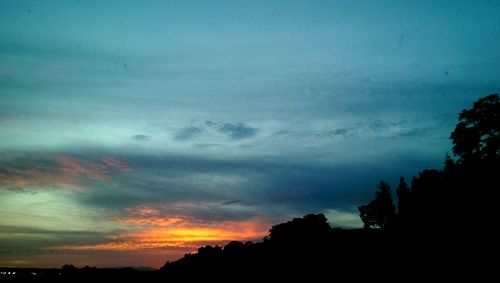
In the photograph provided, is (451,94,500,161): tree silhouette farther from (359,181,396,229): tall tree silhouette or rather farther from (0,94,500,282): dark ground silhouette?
(359,181,396,229): tall tree silhouette

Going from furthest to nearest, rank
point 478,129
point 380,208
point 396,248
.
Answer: point 380,208 → point 478,129 → point 396,248

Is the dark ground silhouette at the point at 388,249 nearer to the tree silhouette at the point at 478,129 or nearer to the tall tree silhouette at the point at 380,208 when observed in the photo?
the tree silhouette at the point at 478,129

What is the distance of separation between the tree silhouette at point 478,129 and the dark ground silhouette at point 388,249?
0.12 metres

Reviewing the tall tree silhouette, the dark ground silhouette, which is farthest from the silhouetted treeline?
the tall tree silhouette

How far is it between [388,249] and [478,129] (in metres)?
26.0

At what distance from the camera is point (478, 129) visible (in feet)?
135

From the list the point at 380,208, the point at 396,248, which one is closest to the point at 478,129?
the point at 396,248

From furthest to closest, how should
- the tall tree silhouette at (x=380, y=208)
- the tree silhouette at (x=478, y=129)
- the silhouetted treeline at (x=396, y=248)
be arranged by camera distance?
the tall tree silhouette at (x=380, y=208) → the tree silhouette at (x=478, y=129) → the silhouetted treeline at (x=396, y=248)

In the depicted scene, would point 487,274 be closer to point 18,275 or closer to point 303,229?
point 303,229

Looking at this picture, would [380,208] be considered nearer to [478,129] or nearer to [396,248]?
[478,129]

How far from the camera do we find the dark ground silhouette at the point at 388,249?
66.3 ft

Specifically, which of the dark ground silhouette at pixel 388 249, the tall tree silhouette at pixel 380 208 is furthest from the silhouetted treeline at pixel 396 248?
the tall tree silhouette at pixel 380 208

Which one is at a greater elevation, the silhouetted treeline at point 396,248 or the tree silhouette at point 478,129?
the tree silhouette at point 478,129

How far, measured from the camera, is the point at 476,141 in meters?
41.2
